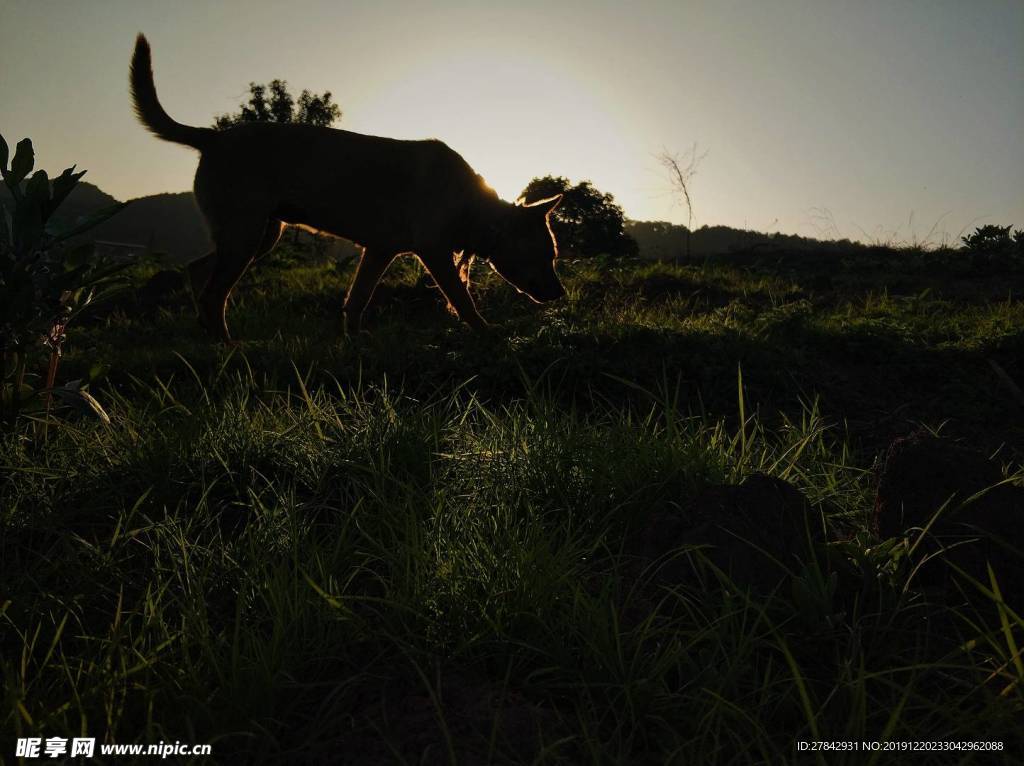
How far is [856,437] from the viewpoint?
4.11 m

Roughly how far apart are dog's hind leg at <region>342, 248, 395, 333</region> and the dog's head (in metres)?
0.97

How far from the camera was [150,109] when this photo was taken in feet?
19.6

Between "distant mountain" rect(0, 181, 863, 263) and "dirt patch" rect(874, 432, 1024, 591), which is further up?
"distant mountain" rect(0, 181, 863, 263)

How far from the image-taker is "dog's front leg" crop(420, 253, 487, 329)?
244 inches

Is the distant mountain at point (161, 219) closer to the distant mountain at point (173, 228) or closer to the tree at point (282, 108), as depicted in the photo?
the distant mountain at point (173, 228)

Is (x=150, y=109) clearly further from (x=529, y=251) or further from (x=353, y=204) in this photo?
(x=529, y=251)

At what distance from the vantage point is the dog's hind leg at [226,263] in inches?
237

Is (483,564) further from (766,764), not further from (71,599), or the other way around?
(71,599)

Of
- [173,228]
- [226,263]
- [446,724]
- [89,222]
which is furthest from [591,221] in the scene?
[173,228]

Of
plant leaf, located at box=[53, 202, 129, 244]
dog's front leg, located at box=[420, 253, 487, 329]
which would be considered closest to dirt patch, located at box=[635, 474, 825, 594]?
plant leaf, located at box=[53, 202, 129, 244]

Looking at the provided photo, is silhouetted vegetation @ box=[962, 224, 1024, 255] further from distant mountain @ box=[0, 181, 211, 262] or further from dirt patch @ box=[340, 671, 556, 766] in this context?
distant mountain @ box=[0, 181, 211, 262]

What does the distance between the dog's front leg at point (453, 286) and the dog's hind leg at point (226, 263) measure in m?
1.34

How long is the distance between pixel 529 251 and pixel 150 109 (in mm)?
3185

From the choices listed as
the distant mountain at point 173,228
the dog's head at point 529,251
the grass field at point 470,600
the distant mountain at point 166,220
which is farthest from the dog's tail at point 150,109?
the distant mountain at point 166,220
